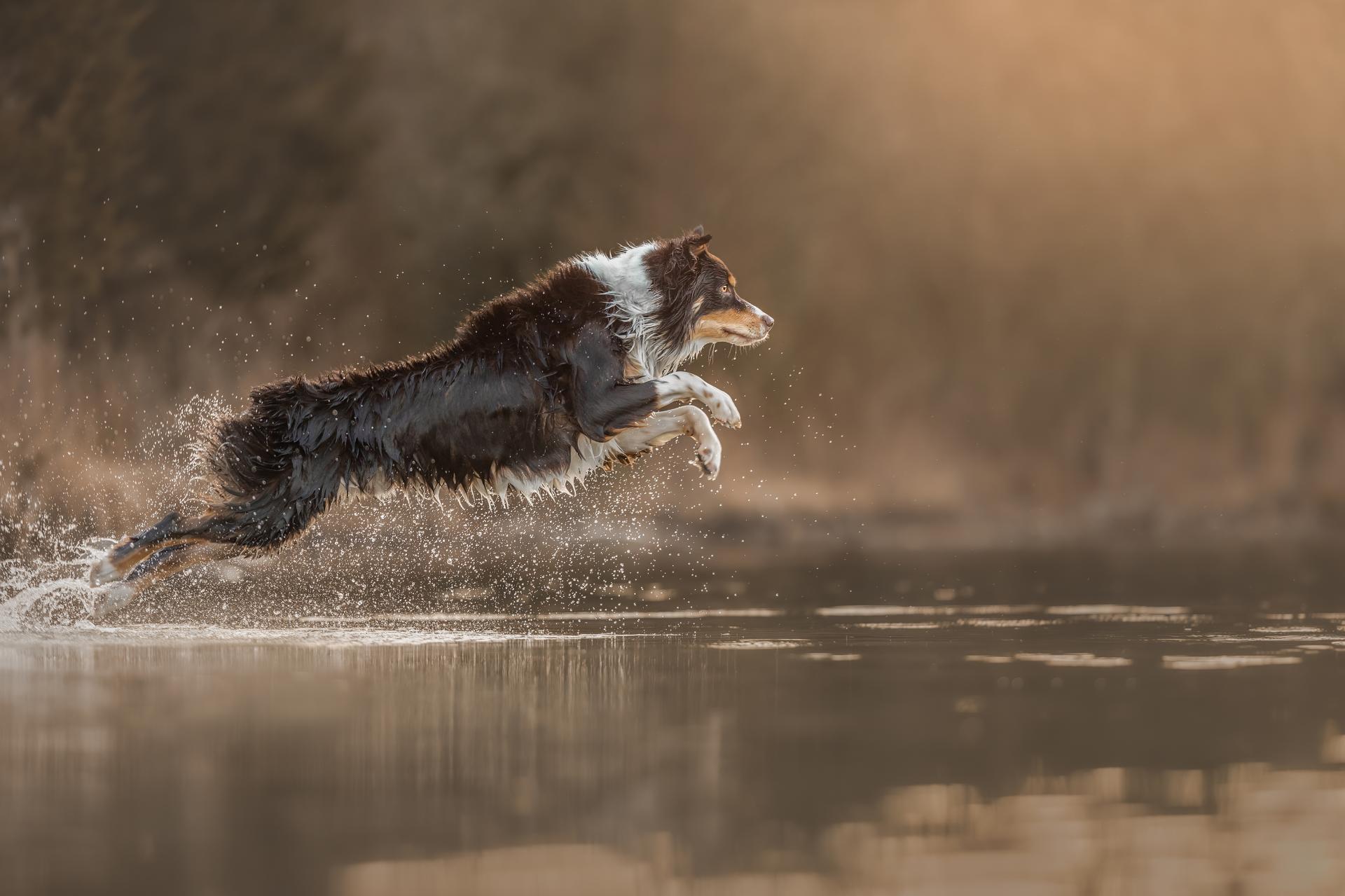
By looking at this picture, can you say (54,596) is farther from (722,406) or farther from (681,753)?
(681,753)

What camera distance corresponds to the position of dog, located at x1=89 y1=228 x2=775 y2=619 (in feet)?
27.3

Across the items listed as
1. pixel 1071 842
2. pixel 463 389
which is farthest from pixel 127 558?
pixel 1071 842

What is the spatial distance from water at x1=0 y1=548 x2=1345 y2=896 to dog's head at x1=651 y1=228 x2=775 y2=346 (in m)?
1.79

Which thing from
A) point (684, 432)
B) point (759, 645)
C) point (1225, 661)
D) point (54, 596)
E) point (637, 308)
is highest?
point (637, 308)

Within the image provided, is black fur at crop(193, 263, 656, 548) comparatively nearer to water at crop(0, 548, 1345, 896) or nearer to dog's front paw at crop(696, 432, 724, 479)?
dog's front paw at crop(696, 432, 724, 479)

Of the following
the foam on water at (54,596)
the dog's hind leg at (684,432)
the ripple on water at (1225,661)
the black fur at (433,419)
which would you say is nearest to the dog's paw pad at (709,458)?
the dog's hind leg at (684,432)

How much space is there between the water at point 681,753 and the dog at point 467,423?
65cm

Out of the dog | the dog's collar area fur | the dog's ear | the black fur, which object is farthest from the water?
the dog's ear

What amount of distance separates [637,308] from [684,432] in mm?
831

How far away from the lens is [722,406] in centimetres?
851

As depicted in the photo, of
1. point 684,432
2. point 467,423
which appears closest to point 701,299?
point 684,432

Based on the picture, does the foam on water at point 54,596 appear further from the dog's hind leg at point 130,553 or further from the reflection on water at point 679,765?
the reflection on water at point 679,765

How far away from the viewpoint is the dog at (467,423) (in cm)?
831

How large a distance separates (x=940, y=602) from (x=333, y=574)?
16.0 feet
